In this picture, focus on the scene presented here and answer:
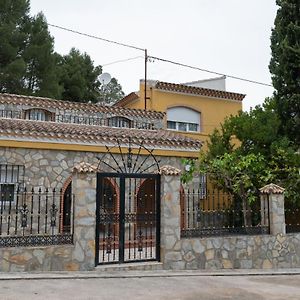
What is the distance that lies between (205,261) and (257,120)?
6.17 m

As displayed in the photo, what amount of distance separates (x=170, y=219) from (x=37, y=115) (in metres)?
9.71

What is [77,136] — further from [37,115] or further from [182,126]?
[182,126]

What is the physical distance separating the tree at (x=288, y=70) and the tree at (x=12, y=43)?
18.2 m

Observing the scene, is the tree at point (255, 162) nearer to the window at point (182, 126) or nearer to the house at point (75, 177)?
the house at point (75, 177)

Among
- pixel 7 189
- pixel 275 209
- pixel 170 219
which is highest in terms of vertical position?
pixel 7 189

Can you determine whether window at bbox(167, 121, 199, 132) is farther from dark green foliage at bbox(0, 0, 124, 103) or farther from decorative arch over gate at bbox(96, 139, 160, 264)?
decorative arch over gate at bbox(96, 139, 160, 264)

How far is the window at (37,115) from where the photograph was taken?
17.1 m

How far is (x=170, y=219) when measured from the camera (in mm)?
9523

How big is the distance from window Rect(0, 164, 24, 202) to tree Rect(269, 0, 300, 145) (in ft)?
27.9

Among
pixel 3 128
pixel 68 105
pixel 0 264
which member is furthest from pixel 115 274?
pixel 68 105

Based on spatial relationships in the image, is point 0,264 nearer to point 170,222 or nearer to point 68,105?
point 170,222

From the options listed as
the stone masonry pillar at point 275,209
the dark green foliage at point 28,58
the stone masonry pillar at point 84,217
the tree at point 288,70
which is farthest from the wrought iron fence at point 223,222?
the dark green foliage at point 28,58

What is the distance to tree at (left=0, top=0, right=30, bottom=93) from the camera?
89.0ft

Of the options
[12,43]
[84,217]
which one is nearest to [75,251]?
[84,217]
